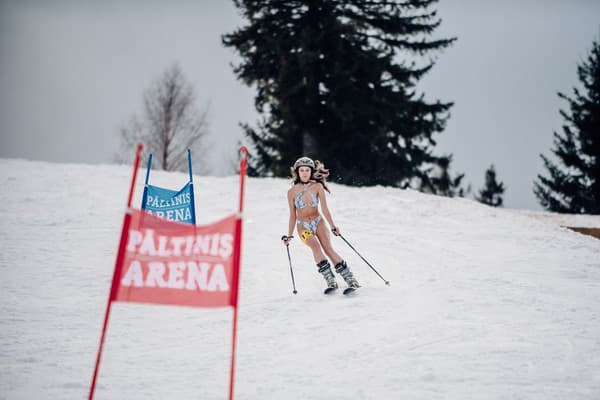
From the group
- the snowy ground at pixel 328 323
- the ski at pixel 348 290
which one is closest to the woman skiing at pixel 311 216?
the ski at pixel 348 290

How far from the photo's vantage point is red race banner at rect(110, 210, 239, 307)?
326cm

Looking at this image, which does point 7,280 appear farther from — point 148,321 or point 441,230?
point 441,230

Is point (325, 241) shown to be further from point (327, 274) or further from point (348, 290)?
point (348, 290)

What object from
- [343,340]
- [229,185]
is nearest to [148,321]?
[343,340]

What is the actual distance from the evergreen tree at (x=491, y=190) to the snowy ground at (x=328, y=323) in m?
48.2

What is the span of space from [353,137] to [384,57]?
13.0 ft

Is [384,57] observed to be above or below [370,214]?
above

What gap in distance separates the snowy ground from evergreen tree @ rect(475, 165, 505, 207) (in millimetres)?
48210

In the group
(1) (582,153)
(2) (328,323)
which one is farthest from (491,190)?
(2) (328,323)

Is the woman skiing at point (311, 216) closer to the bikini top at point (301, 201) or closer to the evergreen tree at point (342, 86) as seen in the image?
the bikini top at point (301, 201)

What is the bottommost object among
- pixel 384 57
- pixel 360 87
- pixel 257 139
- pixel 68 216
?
pixel 68 216

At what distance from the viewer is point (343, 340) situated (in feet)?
14.2

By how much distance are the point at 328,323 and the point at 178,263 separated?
226 centimetres

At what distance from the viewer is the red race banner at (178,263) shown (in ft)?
10.7
